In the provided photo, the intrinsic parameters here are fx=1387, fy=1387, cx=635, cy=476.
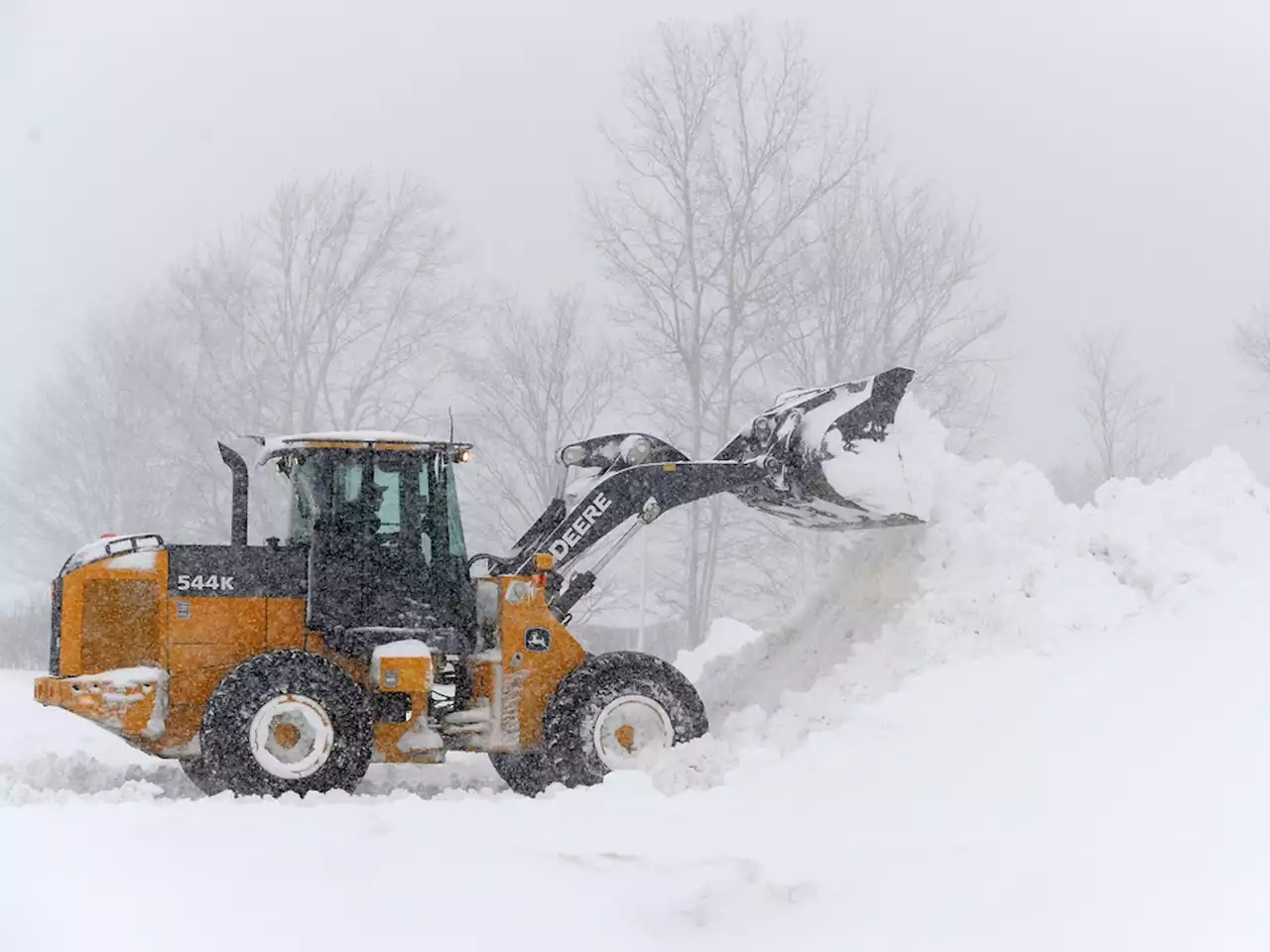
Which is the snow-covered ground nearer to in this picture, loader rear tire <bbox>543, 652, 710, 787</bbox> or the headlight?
loader rear tire <bbox>543, 652, 710, 787</bbox>

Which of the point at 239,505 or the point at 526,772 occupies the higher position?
the point at 239,505

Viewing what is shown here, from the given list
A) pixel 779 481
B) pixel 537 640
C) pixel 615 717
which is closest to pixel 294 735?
pixel 537 640

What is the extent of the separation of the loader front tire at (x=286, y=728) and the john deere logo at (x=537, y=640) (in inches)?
45.0

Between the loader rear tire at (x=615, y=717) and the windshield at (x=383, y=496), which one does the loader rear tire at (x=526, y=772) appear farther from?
the windshield at (x=383, y=496)

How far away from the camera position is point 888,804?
6727 millimetres

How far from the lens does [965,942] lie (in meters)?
4.94

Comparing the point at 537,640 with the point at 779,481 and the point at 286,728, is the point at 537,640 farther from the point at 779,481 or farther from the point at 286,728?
the point at 779,481

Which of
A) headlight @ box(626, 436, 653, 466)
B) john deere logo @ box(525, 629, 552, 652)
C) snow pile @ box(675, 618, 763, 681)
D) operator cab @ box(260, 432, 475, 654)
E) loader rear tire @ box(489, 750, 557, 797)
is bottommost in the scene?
loader rear tire @ box(489, 750, 557, 797)

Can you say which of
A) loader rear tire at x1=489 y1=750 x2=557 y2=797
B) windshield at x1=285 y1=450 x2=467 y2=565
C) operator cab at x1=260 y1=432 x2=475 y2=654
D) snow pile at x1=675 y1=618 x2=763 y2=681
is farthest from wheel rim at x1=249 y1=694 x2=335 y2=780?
snow pile at x1=675 y1=618 x2=763 y2=681

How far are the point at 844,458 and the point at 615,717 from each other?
7.76 feet

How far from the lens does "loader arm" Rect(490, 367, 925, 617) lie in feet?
31.3

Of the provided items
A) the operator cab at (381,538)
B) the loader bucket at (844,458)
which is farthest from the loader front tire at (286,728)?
the loader bucket at (844,458)

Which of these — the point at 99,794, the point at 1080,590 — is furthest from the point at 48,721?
Answer: the point at 1080,590

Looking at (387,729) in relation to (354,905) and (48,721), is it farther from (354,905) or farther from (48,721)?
(48,721)
